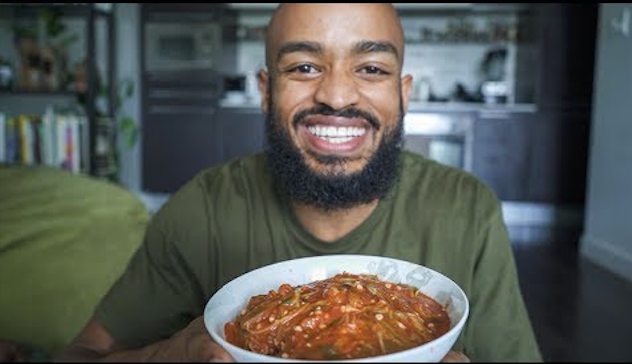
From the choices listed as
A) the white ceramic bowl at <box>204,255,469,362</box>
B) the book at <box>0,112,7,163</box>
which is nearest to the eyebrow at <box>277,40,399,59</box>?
the white ceramic bowl at <box>204,255,469,362</box>

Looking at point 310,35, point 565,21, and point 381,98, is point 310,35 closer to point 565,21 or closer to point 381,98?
point 381,98

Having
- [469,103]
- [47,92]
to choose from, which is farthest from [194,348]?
[469,103]

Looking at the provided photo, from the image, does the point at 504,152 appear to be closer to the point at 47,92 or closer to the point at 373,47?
the point at 47,92

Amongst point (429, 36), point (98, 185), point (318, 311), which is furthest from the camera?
point (429, 36)

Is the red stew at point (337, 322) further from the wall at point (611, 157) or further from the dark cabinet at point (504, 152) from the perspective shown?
the dark cabinet at point (504, 152)

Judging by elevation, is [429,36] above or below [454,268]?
above

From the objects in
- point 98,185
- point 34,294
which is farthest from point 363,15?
point 98,185

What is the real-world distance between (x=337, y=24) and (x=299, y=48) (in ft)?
0.20

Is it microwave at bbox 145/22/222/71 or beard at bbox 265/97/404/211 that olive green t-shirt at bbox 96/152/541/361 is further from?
microwave at bbox 145/22/222/71

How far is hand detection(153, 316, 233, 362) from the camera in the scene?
396 millimetres

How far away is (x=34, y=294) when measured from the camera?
3.22ft

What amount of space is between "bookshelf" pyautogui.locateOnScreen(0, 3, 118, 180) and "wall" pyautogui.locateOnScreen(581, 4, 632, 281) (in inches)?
105

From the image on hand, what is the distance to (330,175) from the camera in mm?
892

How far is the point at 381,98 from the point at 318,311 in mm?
499
